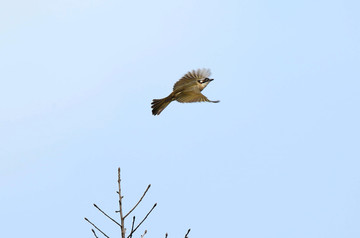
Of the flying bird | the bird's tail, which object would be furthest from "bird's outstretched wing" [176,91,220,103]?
the bird's tail

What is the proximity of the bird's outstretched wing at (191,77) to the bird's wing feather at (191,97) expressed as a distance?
21 cm

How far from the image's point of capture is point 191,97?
11.4 meters

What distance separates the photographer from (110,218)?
5.65m

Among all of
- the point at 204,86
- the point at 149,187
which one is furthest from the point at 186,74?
the point at 149,187

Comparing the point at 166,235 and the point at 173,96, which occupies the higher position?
the point at 173,96

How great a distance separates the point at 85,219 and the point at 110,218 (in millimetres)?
252

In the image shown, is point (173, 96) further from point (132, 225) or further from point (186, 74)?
point (132, 225)

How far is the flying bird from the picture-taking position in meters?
11.3

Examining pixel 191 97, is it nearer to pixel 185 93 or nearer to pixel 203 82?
pixel 185 93

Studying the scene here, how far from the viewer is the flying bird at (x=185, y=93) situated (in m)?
11.3

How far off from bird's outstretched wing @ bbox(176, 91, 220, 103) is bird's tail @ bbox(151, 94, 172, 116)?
0.24 metres

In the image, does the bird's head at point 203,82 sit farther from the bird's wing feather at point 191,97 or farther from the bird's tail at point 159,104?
the bird's tail at point 159,104

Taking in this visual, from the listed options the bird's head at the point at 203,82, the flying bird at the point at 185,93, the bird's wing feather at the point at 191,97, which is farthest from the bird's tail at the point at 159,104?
the bird's head at the point at 203,82

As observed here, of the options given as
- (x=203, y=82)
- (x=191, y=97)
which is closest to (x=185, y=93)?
(x=191, y=97)
